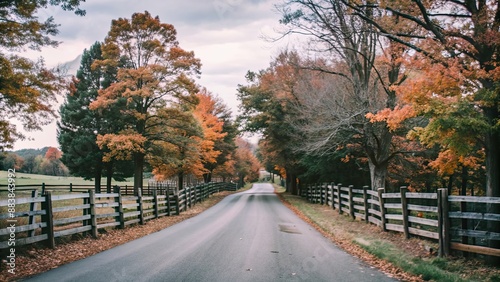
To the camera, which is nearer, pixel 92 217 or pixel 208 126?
pixel 92 217

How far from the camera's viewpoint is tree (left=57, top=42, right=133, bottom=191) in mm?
30812

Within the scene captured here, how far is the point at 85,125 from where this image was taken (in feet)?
104

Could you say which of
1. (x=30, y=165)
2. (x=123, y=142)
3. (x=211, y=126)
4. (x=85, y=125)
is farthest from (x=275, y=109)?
(x=30, y=165)

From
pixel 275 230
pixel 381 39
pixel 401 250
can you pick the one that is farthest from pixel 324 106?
pixel 401 250

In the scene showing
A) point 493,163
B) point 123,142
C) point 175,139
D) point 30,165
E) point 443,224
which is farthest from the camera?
point 30,165

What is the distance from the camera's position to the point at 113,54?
23344mm

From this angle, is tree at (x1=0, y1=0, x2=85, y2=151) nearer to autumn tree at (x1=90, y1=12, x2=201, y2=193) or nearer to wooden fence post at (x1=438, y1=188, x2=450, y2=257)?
autumn tree at (x1=90, y1=12, x2=201, y2=193)

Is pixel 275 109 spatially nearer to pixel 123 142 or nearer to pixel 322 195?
pixel 322 195

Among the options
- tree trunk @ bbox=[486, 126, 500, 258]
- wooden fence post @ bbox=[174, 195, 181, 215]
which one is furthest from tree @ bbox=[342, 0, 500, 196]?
wooden fence post @ bbox=[174, 195, 181, 215]

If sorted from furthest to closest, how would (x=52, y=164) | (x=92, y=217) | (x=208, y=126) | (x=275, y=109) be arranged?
(x=52, y=164), (x=208, y=126), (x=275, y=109), (x=92, y=217)

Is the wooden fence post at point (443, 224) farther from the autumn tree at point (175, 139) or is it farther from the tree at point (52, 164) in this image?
the tree at point (52, 164)

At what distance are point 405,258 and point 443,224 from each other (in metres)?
1.13

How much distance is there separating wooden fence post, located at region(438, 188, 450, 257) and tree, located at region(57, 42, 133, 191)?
1065 inches

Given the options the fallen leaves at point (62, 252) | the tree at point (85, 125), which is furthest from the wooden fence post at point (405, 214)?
the tree at point (85, 125)
